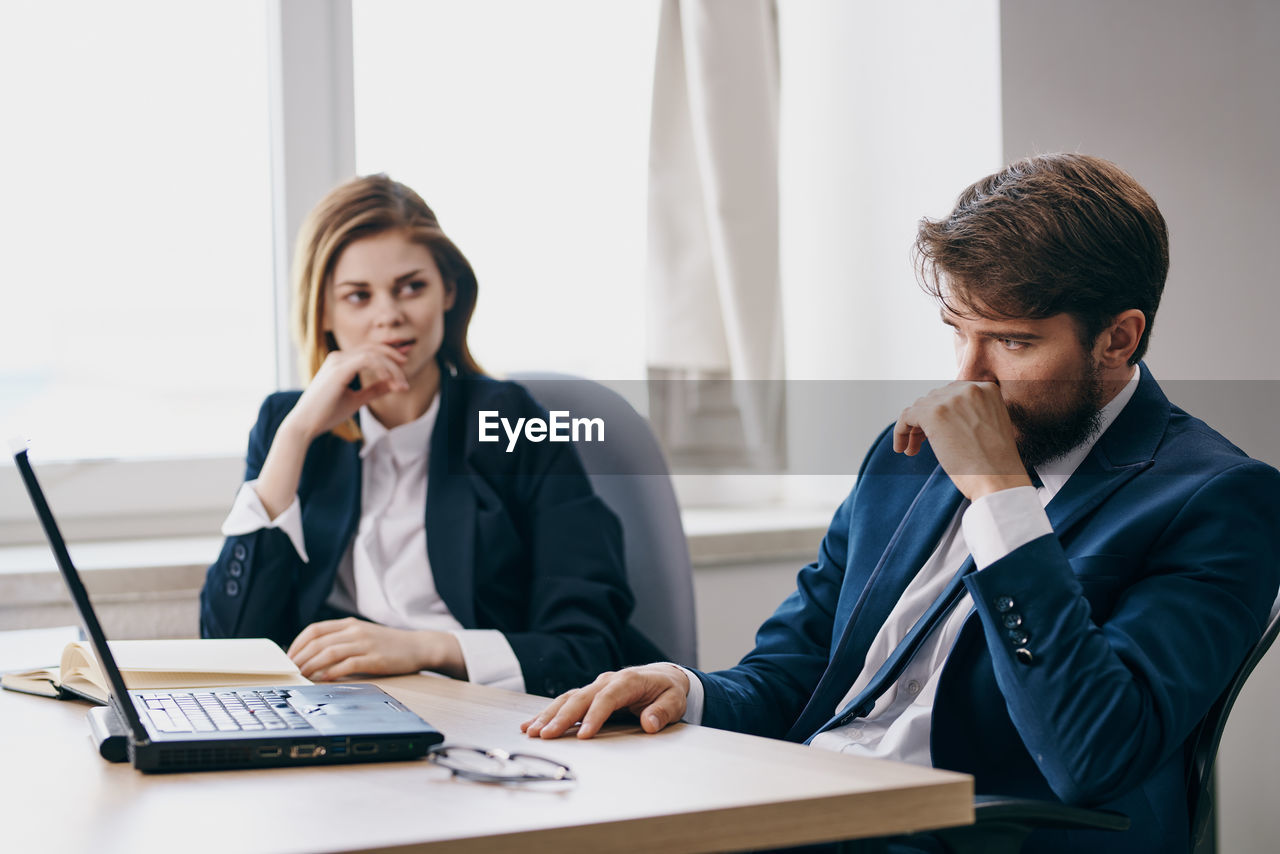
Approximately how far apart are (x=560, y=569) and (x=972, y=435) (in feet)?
2.36

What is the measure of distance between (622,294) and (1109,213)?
63.4 inches

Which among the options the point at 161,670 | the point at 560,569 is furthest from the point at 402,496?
the point at 161,670

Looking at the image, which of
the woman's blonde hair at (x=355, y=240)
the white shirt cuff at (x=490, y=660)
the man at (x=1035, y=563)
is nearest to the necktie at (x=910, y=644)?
→ the man at (x=1035, y=563)

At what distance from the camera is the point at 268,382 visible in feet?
8.07

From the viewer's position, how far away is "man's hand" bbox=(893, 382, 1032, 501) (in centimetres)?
111

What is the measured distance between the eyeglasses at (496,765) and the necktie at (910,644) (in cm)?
46

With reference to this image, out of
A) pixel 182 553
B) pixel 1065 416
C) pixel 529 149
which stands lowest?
pixel 182 553

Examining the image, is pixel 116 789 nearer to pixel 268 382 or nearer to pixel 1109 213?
pixel 1109 213

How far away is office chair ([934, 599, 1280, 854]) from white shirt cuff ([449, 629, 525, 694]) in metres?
0.72

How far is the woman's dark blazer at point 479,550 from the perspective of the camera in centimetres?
167

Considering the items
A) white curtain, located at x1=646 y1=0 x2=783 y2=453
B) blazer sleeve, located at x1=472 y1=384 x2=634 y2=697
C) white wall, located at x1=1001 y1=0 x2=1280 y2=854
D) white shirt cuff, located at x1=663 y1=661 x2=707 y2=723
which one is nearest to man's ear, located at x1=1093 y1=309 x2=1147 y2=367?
white shirt cuff, located at x1=663 y1=661 x2=707 y2=723

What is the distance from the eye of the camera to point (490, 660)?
149 centimetres

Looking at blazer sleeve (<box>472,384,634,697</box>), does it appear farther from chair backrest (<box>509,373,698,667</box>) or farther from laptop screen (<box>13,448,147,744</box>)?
laptop screen (<box>13,448,147,744</box>)

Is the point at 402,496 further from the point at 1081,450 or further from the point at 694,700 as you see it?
the point at 1081,450
